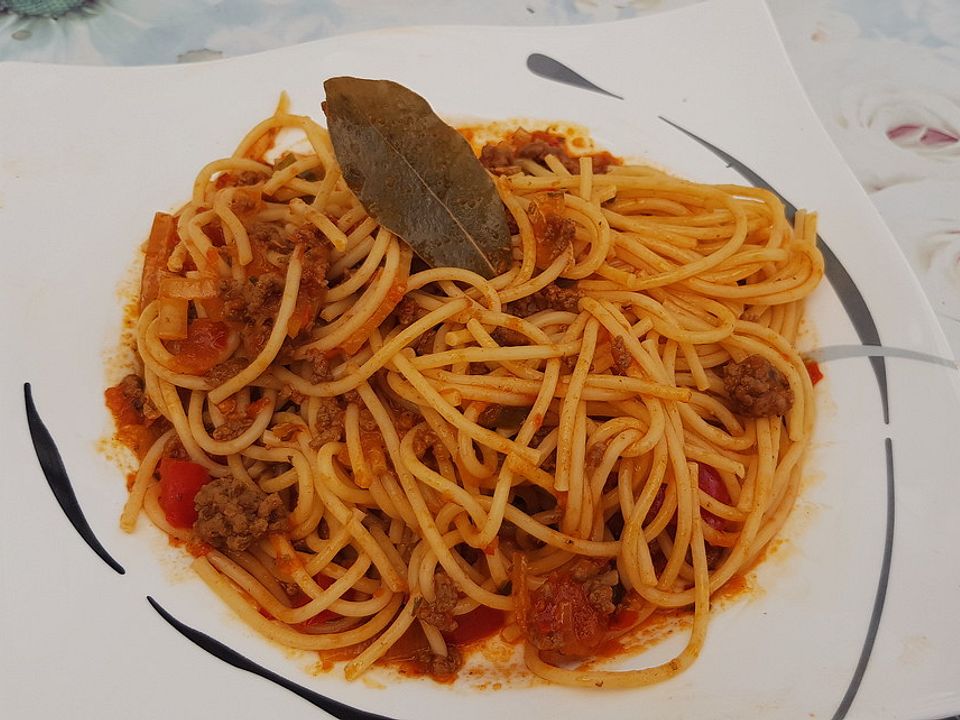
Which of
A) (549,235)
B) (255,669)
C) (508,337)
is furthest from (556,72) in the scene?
(255,669)


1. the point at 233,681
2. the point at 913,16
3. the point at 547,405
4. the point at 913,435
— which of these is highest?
the point at 913,16

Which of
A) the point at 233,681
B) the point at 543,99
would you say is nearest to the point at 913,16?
the point at 543,99

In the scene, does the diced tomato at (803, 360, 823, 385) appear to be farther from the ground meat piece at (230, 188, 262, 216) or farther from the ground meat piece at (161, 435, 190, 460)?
the ground meat piece at (161, 435, 190, 460)

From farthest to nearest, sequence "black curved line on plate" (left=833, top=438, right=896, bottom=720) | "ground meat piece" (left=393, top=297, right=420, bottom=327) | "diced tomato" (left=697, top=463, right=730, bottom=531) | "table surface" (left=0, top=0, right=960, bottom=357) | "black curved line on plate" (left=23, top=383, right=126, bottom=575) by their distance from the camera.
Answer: "table surface" (left=0, top=0, right=960, bottom=357) < "diced tomato" (left=697, top=463, right=730, bottom=531) < "ground meat piece" (left=393, top=297, right=420, bottom=327) < "black curved line on plate" (left=23, top=383, right=126, bottom=575) < "black curved line on plate" (left=833, top=438, right=896, bottom=720)

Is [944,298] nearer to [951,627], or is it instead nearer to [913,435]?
[913,435]

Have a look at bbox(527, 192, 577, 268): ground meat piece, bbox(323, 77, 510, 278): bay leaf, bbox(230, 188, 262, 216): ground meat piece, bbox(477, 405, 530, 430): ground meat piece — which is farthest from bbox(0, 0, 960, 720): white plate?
bbox(323, 77, 510, 278): bay leaf
